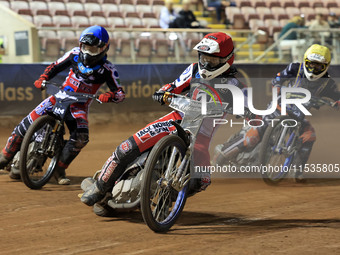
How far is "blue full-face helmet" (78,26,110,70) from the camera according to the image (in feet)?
26.4

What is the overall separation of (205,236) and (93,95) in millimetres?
3059

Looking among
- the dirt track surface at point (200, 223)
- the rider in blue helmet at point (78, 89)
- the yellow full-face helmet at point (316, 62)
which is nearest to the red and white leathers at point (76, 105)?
the rider in blue helmet at point (78, 89)

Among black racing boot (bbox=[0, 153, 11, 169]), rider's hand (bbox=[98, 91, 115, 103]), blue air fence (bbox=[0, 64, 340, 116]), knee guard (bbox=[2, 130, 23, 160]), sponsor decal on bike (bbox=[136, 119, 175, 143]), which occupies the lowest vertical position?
blue air fence (bbox=[0, 64, 340, 116])

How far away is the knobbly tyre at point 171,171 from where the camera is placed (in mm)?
5531

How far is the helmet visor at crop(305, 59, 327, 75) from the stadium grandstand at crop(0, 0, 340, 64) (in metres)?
6.15

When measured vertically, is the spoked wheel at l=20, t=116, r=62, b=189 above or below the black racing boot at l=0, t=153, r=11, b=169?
above

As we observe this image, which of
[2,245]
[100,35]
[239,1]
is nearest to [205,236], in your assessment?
[2,245]

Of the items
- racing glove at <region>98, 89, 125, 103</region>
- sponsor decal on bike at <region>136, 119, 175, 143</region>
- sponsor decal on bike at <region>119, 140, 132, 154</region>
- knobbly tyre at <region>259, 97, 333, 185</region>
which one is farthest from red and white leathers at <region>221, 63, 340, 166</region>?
sponsor decal on bike at <region>119, 140, 132, 154</region>

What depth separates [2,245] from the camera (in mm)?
5293

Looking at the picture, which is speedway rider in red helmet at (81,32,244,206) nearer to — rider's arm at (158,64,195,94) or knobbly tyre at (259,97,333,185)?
rider's arm at (158,64,195,94)

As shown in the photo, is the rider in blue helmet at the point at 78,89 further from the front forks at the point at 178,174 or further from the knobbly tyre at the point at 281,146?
the front forks at the point at 178,174

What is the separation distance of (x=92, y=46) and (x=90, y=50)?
0.29 ft

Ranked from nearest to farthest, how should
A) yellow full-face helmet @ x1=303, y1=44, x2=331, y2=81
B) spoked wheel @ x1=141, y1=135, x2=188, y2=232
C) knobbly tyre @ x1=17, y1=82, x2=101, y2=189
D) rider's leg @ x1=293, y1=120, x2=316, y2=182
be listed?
spoked wheel @ x1=141, y1=135, x2=188, y2=232 → knobbly tyre @ x1=17, y1=82, x2=101, y2=189 → yellow full-face helmet @ x1=303, y1=44, x2=331, y2=81 → rider's leg @ x1=293, y1=120, x2=316, y2=182

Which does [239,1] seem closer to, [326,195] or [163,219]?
[326,195]
